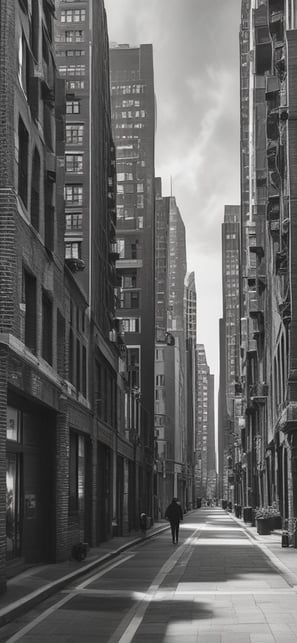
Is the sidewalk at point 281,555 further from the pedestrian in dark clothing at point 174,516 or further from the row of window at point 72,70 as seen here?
the row of window at point 72,70

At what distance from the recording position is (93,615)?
1622cm

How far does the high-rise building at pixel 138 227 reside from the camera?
257 feet

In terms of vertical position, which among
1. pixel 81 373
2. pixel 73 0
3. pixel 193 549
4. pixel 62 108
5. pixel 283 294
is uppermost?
pixel 73 0

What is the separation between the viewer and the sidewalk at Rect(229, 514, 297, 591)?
23.7m

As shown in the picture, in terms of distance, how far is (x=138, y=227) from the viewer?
4345 inches

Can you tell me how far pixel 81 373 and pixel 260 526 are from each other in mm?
17550

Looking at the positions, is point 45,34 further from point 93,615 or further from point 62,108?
point 93,615

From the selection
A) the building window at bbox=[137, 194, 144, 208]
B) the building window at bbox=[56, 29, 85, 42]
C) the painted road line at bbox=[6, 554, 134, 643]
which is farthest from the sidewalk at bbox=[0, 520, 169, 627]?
the building window at bbox=[137, 194, 144, 208]

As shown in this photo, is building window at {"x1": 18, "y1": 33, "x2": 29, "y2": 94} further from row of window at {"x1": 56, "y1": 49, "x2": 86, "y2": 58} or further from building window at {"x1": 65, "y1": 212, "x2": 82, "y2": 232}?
row of window at {"x1": 56, "y1": 49, "x2": 86, "y2": 58}

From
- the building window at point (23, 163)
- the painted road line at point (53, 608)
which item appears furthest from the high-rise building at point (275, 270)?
the building window at point (23, 163)

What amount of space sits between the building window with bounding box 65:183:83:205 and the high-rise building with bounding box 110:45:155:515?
19973 mm

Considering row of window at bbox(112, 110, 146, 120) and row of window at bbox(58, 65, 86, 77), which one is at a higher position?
row of window at bbox(112, 110, 146, 120)

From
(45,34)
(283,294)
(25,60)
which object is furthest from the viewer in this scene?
(283,294)

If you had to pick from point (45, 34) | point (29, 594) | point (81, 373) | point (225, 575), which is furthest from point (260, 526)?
point (29, 594)
